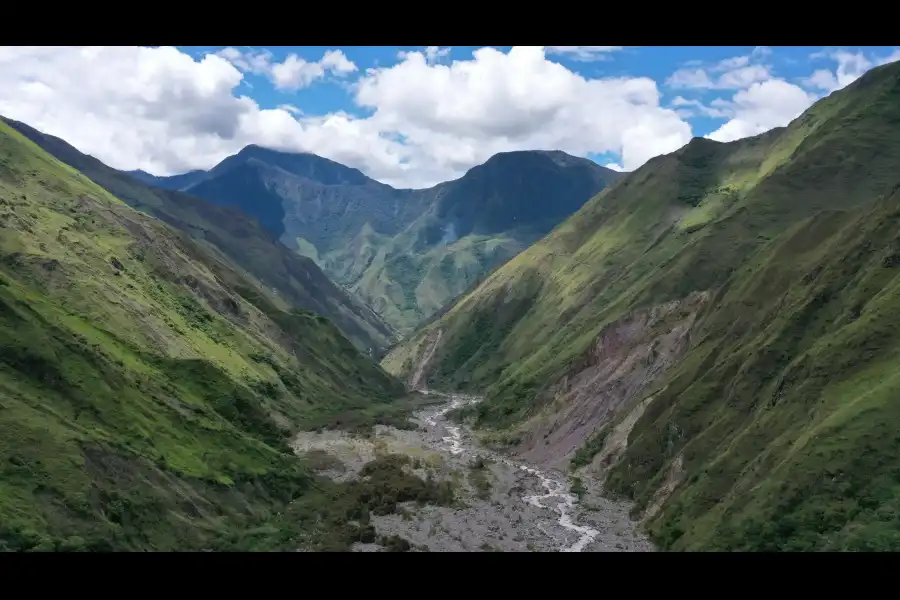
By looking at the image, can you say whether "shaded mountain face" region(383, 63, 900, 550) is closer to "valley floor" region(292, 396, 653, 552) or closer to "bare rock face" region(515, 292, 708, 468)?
"bare rock face" region(515, 292, 708, 468)

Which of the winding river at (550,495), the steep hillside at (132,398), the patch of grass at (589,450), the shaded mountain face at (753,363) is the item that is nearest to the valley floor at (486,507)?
the winding river at (550,495)

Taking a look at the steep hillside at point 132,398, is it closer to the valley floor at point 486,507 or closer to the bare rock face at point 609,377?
the valley floor at point 486,507

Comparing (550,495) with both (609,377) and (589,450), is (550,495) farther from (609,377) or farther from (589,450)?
(609,377)

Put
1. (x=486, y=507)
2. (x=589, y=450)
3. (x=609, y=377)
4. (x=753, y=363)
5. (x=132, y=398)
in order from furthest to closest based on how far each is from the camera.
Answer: (x=609, y=377), (x=589, y=450), (x=486, y=507), (x=753, y=363), (x=132, y=398)

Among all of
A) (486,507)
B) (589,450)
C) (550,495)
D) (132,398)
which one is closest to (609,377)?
(589,450)
